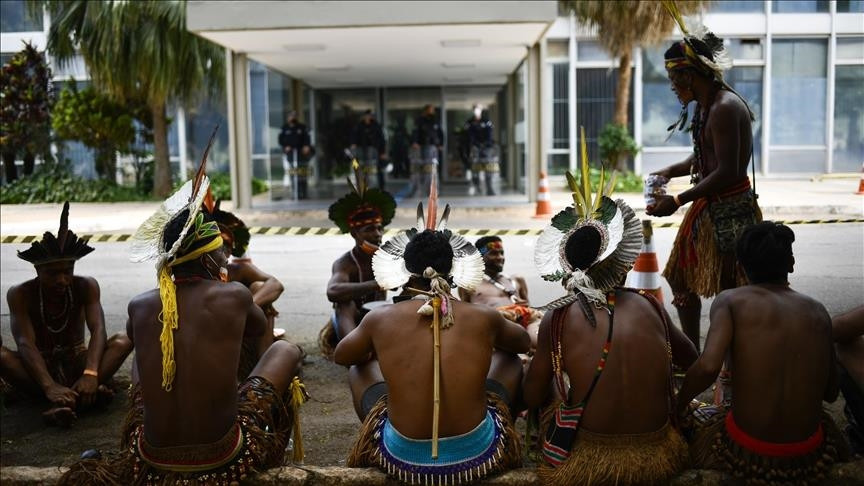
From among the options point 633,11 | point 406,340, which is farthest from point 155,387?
point 633,11

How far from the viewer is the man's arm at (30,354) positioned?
493cm

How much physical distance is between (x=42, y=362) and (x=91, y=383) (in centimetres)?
31

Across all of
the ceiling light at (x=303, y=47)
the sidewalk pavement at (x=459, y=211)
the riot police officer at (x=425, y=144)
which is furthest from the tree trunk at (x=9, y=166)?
the riot police officer at (x=425, y=144)

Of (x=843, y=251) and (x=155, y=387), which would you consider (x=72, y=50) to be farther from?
(x=155, y=387)

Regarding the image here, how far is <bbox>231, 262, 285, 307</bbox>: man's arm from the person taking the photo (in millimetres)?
5383

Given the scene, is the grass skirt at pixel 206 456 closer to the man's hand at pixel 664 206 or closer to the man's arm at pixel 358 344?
the man's arm at pixel 358 344

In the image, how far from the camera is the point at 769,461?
318cm

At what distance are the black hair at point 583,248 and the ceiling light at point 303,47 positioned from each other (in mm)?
12383

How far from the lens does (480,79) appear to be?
74.7 feet

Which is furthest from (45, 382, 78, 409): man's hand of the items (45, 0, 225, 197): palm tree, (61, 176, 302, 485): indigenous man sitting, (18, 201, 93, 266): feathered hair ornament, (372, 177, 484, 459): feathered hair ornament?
(45, 0, 225, 197): palm tree

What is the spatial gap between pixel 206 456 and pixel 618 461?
5.10 feet

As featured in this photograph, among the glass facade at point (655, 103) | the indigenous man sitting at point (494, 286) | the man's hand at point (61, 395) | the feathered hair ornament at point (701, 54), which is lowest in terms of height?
the man's hand at point (61, 395)

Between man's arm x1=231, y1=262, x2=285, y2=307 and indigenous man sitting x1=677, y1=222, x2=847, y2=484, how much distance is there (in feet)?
9.58

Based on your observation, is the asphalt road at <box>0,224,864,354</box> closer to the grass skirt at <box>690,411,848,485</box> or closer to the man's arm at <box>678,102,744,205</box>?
the man's arm at <box>678,102,744,205</box>
